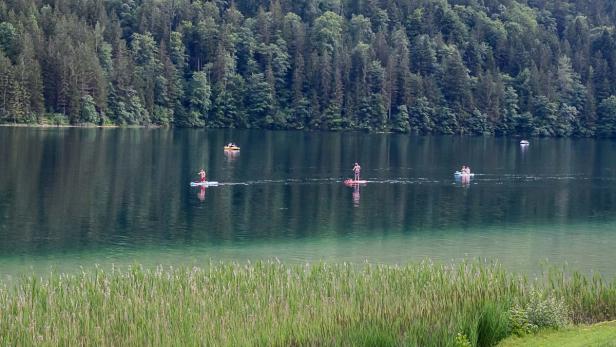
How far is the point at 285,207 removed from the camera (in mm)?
54656

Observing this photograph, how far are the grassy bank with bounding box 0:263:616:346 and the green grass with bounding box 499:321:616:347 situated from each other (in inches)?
17.9

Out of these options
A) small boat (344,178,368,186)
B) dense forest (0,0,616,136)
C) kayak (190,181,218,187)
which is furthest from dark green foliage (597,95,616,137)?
kayak (190,181,218,187)

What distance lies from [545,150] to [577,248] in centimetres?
8063

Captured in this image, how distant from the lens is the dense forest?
473 feet

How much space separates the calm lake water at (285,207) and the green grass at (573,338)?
53.6ft

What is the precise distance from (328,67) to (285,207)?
10694cm

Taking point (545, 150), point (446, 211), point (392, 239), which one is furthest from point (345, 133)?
point (392, 239)

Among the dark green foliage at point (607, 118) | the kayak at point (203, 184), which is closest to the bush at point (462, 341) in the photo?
the kayak at point (203, 184)

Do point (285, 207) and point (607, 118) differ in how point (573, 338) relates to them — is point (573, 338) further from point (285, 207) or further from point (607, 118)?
point (607, 118)

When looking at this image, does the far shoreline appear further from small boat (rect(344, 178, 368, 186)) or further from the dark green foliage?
the dark green foliage

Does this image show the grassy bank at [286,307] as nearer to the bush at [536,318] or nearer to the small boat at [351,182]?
the bush at [536,318]

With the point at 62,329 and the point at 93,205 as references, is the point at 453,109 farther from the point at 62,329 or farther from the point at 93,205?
the point at 62,329

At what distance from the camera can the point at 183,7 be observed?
16525 centimetres

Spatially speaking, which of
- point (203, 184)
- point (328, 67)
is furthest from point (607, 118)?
point (203, 184)
